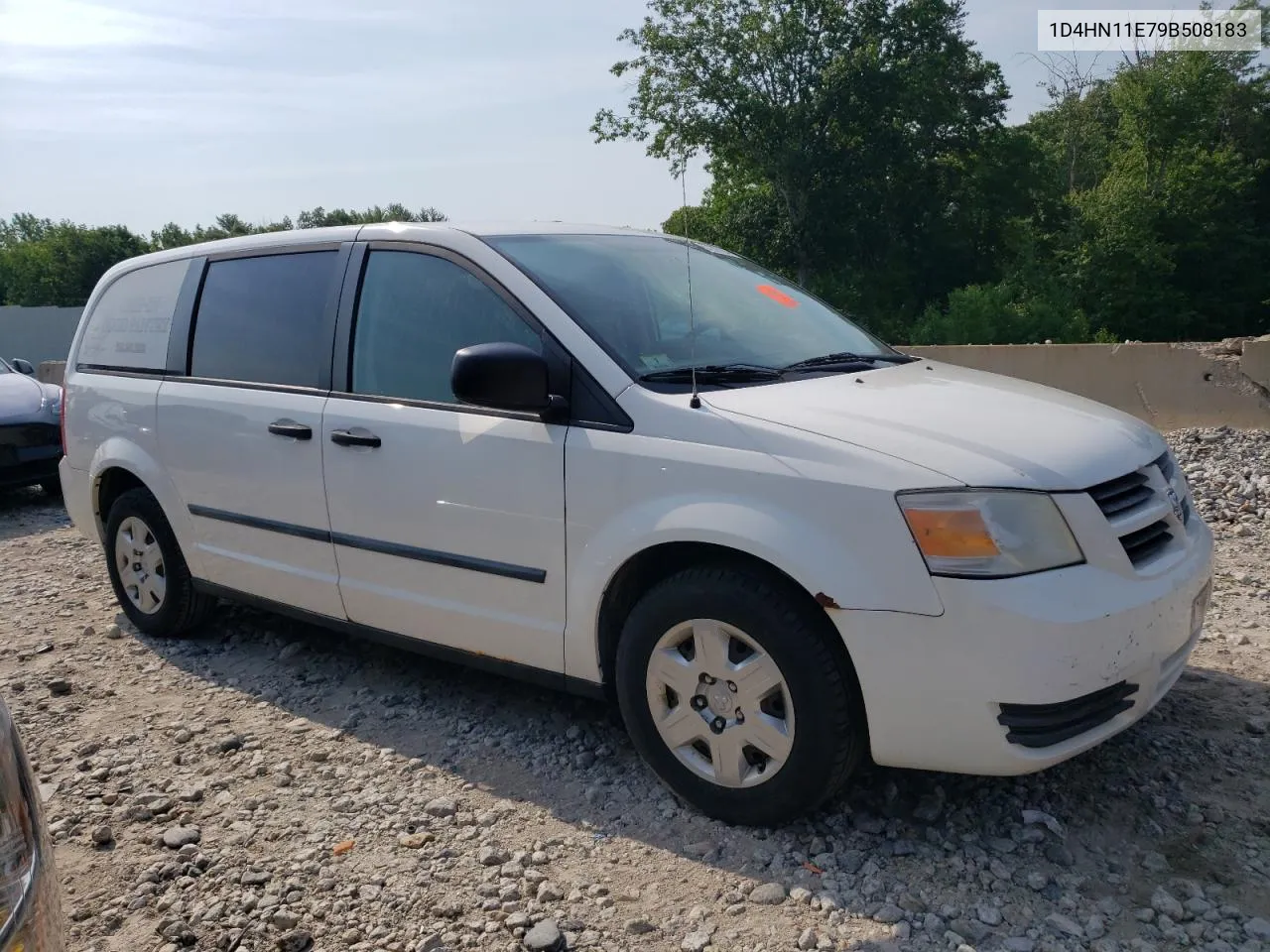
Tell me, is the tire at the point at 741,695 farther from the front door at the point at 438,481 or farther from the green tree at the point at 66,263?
the green tree at the point at 66,263

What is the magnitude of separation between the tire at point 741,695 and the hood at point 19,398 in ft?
23.6

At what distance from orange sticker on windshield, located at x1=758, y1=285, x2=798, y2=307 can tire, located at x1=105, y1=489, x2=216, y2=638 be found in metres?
2.82

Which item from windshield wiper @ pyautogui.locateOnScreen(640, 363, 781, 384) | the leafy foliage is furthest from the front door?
the leafy foliage

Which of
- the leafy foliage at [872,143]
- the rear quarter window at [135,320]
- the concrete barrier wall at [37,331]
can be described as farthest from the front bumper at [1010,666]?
the concrete barrier wall at [37,331]

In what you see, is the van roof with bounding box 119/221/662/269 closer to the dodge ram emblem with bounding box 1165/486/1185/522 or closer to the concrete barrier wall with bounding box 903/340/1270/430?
the dodge ram emblem with bounding box 1165/486/1185/522

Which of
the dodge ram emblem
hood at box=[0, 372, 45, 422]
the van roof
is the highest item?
the van roof

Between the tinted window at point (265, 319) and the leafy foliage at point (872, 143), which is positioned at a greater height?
the leafy foliage at point (872, 143)

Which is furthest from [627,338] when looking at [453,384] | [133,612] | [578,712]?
[133,612]

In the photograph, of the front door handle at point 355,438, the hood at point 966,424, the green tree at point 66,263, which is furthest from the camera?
the green tree at point 66,263

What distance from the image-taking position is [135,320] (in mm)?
4906

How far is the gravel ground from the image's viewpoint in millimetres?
2582

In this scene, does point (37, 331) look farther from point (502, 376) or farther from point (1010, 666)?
point (1010, 666)

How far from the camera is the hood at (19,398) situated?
8258 millimetres

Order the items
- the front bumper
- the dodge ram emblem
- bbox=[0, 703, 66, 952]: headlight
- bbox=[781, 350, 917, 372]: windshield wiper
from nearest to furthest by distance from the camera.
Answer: bbox=[0, 703, 66, 952]: headlight → the front bumper → the dodge ram emblem → bbox=[781, 350, 917, 372]: windshield wiper
